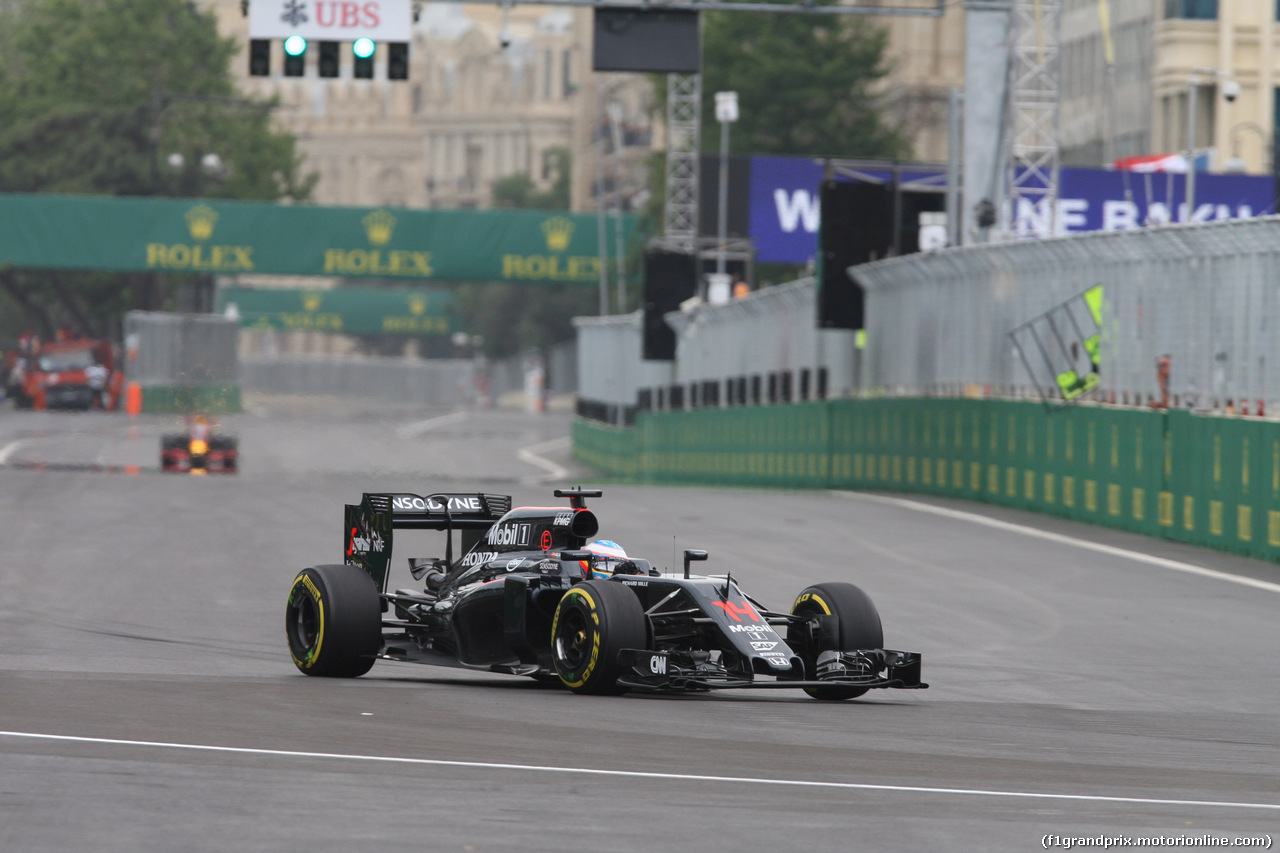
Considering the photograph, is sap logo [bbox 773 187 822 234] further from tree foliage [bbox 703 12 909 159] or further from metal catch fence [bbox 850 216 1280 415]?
metal catch fence [bbox 850 216 1280 415]

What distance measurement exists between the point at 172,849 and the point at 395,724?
2719 mm

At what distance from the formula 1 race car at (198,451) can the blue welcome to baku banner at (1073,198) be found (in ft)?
66.3

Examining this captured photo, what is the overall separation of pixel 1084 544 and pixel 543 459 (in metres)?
38.1

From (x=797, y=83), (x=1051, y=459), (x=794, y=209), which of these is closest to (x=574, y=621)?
(x=1051, y=459)

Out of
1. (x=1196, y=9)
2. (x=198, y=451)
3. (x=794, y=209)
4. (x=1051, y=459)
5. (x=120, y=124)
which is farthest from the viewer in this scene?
(x=120, y=124)

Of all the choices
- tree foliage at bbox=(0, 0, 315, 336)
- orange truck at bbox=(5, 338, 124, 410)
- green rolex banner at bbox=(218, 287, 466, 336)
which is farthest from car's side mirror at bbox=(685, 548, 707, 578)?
green rolex banner at bbox=(218, 287, 466, 336)

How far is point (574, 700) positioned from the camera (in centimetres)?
989

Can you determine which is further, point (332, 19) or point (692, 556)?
point (332, 19)

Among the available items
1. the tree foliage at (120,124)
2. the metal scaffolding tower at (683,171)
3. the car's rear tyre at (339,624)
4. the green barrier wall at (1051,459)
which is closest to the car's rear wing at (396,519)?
the car's rear tyre at (339,624)

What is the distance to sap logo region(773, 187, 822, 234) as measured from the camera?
60469 millimetres

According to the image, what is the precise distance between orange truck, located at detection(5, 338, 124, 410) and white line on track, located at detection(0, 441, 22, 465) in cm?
2083

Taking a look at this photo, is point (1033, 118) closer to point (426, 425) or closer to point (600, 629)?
point (600, 629)

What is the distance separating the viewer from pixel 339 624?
10695 mm

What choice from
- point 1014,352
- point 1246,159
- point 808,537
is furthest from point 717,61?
point 808,537
